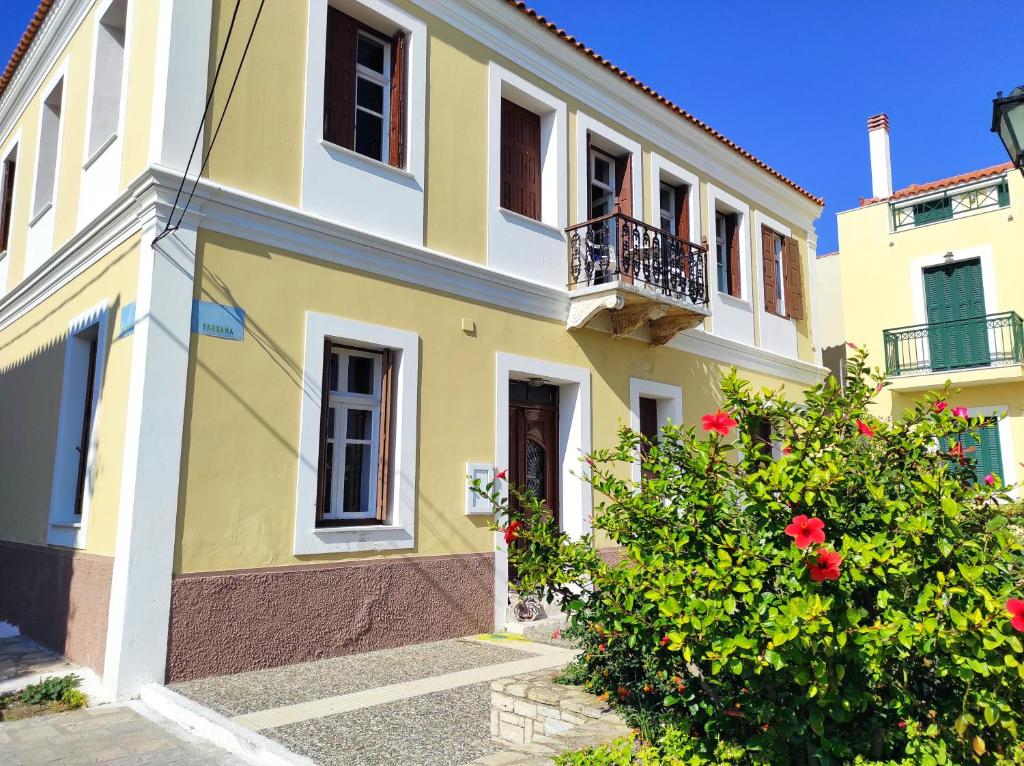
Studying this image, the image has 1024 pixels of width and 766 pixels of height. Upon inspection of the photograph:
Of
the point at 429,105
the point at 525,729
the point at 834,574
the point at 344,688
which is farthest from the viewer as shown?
the point at 429,105

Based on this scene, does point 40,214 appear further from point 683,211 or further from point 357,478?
point 683,211

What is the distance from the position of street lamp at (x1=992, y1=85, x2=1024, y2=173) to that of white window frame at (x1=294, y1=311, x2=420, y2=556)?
492 cm

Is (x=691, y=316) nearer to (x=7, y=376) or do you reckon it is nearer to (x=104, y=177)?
(x=104, y=177)

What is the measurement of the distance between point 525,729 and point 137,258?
4.58m

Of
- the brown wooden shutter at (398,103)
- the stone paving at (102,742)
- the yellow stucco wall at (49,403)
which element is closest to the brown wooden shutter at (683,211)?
the brown wooden shutter at (398,103)

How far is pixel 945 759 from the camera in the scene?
289 cm

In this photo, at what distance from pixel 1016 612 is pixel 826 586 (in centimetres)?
59

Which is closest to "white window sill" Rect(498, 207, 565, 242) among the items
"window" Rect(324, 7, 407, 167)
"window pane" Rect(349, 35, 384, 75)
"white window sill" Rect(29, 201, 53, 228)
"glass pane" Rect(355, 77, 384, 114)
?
"window" Rect(324, 7, 407, 167)

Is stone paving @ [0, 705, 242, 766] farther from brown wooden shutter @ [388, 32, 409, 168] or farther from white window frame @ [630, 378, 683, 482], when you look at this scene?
white window frame @ [630, 378, 683, 482]

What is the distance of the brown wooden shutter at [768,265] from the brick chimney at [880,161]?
4846 millimetres

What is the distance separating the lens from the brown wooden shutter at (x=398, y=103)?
7.99 m

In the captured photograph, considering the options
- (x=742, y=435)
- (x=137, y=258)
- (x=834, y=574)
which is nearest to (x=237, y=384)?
(x=137, y=258)

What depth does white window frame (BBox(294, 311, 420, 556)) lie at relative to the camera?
6.65 metres

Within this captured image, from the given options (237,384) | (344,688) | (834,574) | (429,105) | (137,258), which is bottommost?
(344,688)
